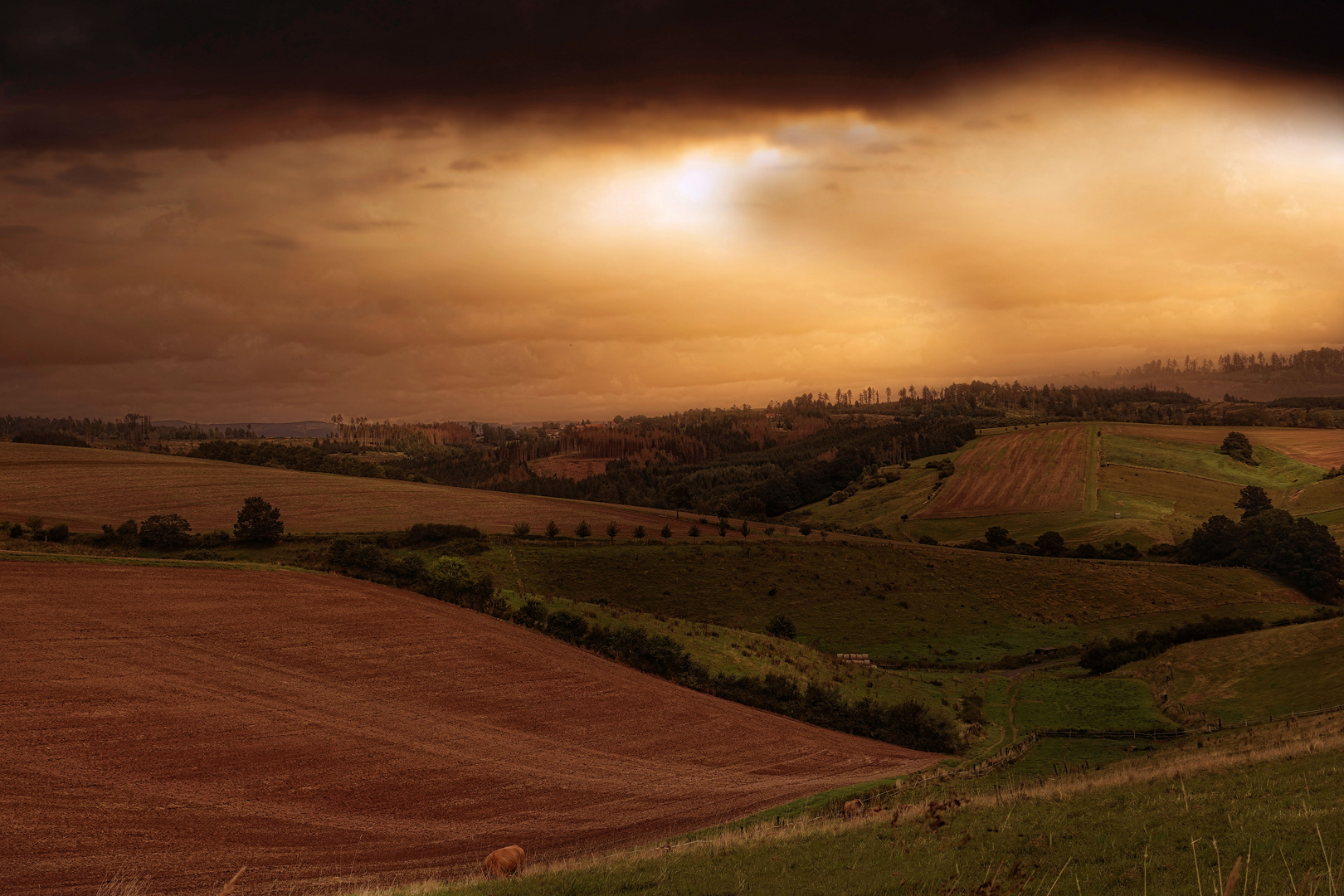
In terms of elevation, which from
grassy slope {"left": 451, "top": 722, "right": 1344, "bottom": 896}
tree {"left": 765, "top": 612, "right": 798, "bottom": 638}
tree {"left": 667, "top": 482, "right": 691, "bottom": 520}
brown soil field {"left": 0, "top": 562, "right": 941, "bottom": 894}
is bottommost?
tree {"left": 765, "top": 612, "right": 798, "bottom": 638}

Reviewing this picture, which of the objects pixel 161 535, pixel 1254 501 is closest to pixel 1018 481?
pixel 1254 501

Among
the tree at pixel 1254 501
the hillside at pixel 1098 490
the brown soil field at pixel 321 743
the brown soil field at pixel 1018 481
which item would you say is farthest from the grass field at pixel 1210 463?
the brown soil field at pixel 321 743

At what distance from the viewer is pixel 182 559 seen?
1986 inches

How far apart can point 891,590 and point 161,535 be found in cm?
7665

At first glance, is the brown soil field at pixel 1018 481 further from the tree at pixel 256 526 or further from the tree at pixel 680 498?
the tree at pixel 256 526

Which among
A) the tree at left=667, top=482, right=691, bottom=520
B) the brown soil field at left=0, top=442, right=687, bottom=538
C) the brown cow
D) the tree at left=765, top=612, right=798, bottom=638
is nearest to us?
the brown cow

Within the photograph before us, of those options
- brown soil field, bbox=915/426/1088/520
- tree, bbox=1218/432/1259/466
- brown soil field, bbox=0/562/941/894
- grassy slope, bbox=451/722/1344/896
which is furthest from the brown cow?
tree, bbox=1218/432/1259/466

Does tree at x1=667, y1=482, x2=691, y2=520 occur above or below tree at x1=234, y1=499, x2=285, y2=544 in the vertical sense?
below

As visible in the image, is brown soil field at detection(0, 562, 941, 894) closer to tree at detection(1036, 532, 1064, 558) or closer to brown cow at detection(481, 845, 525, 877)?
brown cow at detection(481, 845, 525, 877)

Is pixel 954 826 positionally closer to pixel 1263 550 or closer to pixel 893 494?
pixel 1263 550

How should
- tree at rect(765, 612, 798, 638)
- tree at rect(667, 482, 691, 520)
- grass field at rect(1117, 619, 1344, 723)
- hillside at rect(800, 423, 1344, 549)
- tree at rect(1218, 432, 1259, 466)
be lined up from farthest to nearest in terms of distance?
tree at rect(1218, 432, 1259, 466)
tree at rect(667, 482, 691, 520)
hillside at rect(800, 423, 1344, 549)
tree at rect(765, 612, 798, 638)
grass field at rect(1117, 619, 1344, 723)

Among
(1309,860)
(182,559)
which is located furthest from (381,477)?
(1309,860)

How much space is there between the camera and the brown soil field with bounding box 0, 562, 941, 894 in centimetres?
2323

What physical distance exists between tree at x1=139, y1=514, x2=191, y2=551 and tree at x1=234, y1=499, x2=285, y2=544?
520 centimetres
